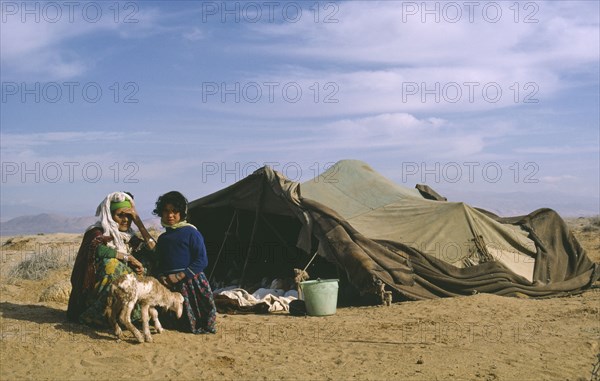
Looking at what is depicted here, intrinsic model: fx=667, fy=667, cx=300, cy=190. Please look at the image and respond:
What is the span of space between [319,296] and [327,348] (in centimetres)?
214

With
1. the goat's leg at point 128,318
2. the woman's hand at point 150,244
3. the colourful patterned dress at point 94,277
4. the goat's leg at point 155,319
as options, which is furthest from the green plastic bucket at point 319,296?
the goat's leg at point 128,318

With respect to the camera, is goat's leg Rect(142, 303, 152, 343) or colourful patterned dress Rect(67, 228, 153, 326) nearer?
goat's leg Rect(142, 303, 152, 343)

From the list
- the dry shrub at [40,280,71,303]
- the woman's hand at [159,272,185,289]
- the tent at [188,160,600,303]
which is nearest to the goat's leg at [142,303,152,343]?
the woman's hand at [159,272,185,289]

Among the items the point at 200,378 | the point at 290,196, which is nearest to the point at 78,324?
the point at 200,378

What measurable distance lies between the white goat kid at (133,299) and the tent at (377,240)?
3690 mm

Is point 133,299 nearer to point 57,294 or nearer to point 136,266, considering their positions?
point 136,266

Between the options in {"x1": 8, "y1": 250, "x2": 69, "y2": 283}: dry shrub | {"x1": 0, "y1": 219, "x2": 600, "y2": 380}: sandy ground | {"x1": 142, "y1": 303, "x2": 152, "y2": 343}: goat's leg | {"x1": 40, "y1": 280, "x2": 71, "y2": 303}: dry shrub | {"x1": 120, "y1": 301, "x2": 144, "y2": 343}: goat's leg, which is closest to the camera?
{"x1": 0, "y1": 219, "x2": 600, "y2": 380}: sandy ground

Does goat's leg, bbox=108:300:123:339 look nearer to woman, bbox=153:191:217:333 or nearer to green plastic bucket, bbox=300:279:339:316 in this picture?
woman, bbox=153:191:217:333

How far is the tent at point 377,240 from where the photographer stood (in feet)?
32.2

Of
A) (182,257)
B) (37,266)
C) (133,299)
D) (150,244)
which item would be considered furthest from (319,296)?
(37,266)

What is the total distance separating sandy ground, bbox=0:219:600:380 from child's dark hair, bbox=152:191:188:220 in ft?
4.13

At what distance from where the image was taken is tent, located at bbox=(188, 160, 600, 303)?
32.2ft

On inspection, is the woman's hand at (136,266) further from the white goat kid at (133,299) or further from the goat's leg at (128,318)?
the goat's leg at (128,318)

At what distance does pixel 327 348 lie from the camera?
6.52 m
